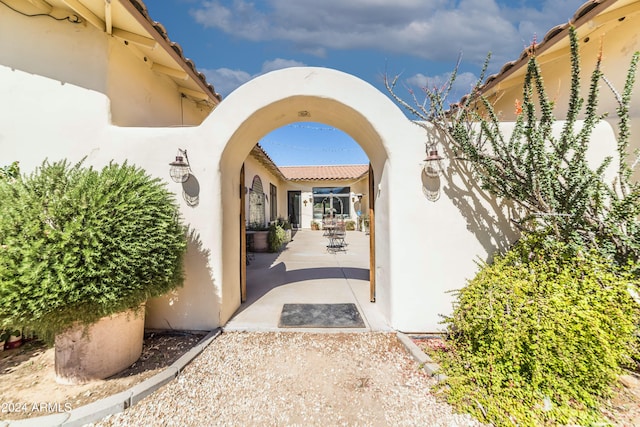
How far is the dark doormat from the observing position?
162 inches

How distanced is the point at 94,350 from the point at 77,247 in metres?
1.28

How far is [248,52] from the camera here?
10.4 m

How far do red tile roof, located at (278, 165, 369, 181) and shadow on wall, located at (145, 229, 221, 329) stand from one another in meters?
→ 16.3

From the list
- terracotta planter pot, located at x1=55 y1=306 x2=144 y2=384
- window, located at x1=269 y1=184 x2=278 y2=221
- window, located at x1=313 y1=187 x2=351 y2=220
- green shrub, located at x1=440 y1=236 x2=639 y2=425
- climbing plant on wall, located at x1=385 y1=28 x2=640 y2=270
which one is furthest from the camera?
window, located at x1=313 y1=187 x2=351 y2=220

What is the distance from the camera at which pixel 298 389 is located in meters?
2.76

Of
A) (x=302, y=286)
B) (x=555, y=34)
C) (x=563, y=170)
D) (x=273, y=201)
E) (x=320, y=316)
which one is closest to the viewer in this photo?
(x=563, y=170)

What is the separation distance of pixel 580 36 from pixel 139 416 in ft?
27.3

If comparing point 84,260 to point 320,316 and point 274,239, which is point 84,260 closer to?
point 320,316

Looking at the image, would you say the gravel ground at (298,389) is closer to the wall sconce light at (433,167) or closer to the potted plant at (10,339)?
the potted plant at (10,339)

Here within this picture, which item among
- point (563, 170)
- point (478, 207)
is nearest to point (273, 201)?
point (478, 207)

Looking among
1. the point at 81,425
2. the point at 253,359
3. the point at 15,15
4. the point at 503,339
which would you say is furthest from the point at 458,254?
the point at 15,15

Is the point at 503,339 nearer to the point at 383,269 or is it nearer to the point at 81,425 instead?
the point at 383,269

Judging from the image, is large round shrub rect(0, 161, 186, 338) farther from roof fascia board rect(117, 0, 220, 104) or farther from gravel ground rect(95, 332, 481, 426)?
roof fascia board rect(117, 0, 220, 104)

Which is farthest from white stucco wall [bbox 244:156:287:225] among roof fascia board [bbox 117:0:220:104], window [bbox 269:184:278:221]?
roof fascia board [bbox 117:0:220:104]
